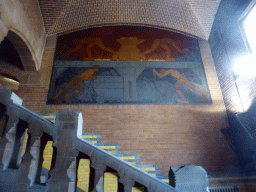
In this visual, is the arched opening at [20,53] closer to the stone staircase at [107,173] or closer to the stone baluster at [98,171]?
the stone staircase at [107,173]

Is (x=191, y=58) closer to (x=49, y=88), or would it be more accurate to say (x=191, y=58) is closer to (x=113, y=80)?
(x=113, y=80)

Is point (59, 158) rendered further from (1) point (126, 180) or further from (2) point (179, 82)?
(2) point (179, 82)

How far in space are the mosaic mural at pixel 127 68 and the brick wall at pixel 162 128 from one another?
0.26 m

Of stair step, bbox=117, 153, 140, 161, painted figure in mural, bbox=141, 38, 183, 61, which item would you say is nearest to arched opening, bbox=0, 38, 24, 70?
painted figure in mural, bbox=141, 38, 183, 61

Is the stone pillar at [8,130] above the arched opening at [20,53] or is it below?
below

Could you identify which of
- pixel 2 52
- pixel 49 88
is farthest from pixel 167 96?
pixel 2 52

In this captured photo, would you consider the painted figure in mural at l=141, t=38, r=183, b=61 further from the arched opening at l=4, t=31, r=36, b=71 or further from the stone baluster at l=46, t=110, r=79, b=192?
the stone baluster at l=46, t=110, r=79, b=192

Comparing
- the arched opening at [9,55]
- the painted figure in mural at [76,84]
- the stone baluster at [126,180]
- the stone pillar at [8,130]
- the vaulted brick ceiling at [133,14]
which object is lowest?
the stone baluster at [126,180]

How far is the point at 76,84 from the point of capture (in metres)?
5.93

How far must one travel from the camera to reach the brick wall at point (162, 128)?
5.06 metres

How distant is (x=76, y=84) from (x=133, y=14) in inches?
125

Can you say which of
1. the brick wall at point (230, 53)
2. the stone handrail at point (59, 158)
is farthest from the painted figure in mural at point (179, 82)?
the stone handrail at point (59, 158)

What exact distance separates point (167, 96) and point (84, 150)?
417 cm

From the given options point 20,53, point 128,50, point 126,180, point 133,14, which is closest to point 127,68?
point 128,50
